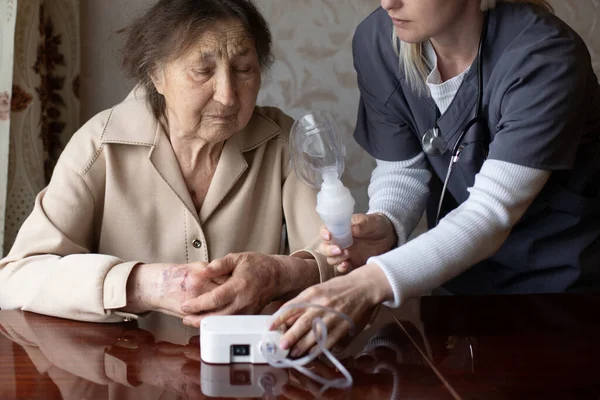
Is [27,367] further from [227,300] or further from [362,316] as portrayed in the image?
[362,316]

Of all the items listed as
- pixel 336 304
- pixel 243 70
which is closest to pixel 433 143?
Result: pixel 243 70

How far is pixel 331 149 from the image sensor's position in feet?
4.72

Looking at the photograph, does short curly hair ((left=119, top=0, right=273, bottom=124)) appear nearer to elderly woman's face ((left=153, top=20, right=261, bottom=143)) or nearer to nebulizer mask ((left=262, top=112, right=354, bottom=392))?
elderly woman's face ((left=153, top=20, right=261, bottom=143))

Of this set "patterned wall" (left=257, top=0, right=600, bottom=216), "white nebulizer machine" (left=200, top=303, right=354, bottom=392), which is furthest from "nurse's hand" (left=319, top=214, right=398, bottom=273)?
"patterned wall" (left=257, top=0, right=600, bottom=216)

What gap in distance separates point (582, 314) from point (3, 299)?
1.12 m

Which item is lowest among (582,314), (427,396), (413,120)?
(582,314)

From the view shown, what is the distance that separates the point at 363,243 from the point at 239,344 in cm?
50

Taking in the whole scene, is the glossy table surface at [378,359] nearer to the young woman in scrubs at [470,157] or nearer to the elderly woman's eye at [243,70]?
the young woman in scrubs at [470,157]

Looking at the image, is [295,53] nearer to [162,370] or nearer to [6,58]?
[6,58]

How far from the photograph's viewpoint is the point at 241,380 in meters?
1.11

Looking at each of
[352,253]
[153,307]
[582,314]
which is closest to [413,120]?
[352,253]

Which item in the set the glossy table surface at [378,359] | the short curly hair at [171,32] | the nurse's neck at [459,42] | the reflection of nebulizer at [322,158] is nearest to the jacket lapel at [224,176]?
the short curly hair at [171,32]

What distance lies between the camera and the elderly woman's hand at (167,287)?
4.64ft

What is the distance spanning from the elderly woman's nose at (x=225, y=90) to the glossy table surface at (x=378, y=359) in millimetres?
488
